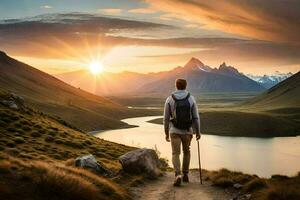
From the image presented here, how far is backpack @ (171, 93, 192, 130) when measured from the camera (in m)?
17.6

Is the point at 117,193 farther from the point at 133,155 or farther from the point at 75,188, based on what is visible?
the point at 133,155

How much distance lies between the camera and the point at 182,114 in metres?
17.6

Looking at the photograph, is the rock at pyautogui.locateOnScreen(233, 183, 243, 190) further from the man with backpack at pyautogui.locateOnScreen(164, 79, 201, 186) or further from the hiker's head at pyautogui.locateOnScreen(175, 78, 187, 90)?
the hiker's head at pyautogui.locateOnScreen(175, 78, 187, 90)

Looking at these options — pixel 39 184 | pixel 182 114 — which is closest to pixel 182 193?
pixel 182 114

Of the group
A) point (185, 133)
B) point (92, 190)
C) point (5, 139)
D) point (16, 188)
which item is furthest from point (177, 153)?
point (5, 139)

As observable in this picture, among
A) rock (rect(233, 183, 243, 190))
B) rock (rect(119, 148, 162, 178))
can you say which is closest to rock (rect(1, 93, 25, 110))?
rock (rect(119, 148, 162, 178))

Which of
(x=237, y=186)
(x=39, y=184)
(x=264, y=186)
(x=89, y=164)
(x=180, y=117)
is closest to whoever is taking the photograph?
(x=39, y=184)

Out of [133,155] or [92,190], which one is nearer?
[92,190]

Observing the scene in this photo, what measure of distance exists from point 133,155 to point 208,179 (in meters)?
4.23

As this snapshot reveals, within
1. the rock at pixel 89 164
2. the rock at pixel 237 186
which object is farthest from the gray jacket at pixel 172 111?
the rock at pixel 89 164

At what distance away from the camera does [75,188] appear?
37.8ft

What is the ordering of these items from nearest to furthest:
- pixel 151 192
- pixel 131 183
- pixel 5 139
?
pixel 151 192
pixel 131 183
pixel 5 139

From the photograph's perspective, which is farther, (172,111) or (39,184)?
(172,111)

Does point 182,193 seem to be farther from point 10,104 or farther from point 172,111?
point 10,104
